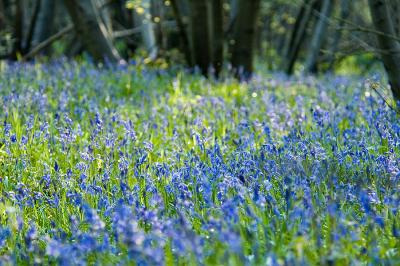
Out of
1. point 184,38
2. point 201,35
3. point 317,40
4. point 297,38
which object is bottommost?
point 297,38

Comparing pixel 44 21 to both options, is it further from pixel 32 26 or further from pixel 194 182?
pixel 194 182

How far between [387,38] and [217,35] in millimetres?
4824

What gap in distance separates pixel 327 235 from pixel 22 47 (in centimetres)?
990

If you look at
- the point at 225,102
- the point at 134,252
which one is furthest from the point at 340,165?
the point at 225,102

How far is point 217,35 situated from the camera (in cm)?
956

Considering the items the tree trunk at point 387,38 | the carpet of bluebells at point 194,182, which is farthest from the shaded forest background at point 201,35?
the carpet of bluebells at point 194,182

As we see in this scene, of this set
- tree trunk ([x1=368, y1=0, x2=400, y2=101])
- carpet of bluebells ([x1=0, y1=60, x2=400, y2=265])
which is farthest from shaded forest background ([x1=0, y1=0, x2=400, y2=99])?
carpet of bluebells ([x1=0, y1=60, x2=400, y2=265])

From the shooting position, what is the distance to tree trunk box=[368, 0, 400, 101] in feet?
16.0

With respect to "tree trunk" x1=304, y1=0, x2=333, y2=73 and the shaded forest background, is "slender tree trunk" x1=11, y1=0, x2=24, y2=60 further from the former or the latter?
"tree trunk" x1=304, y1=0, x2=333, y2=73

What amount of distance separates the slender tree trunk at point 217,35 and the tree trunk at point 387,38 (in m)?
4.44

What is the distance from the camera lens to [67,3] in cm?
873

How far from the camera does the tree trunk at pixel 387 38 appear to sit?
16.0 feet

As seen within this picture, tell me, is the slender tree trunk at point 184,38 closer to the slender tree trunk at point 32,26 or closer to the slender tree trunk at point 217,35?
the slender tree trunk at point 217,35

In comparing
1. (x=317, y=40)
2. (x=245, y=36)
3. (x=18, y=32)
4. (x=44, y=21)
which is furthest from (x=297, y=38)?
(x=18, y=32)
